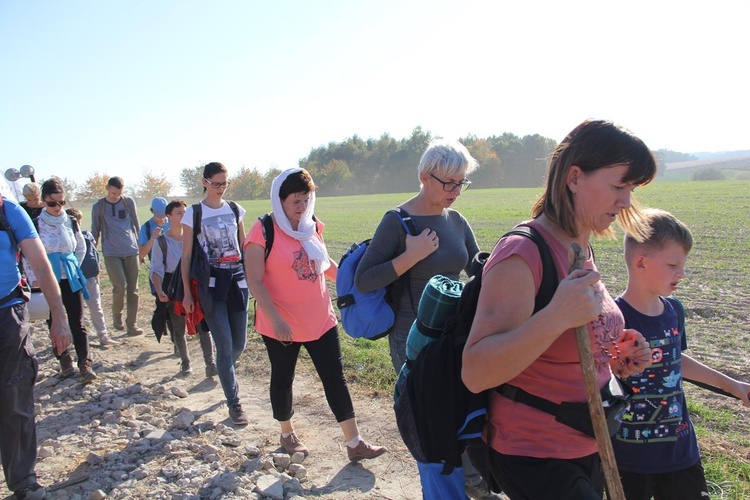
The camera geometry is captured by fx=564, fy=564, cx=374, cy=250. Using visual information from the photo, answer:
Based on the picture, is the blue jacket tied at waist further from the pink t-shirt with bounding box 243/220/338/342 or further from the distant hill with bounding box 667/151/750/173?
the distant hill with bounding box 667/151/750/173

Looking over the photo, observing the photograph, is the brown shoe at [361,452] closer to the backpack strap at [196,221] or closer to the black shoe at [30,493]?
the black shoe at [30,493]

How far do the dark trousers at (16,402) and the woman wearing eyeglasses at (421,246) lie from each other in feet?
7.52

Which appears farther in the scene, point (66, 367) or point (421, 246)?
point (66, 367)

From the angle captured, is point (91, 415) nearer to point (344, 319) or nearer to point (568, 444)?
point (344, 319)

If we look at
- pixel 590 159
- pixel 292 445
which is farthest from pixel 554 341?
pixel 292 445

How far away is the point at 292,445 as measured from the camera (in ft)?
14.1

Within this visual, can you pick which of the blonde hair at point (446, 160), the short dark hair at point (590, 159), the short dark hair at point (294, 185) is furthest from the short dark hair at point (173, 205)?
the short dark hair at point (590, 159)

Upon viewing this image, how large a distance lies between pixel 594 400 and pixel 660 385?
1.00 meters

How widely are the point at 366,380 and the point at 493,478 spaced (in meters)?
3.70

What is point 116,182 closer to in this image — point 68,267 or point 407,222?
point 68,267

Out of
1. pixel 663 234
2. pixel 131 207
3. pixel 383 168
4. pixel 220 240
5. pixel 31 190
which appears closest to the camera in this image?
pixel 663 234

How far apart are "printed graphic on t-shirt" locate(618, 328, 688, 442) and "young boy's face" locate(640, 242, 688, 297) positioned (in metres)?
0.21

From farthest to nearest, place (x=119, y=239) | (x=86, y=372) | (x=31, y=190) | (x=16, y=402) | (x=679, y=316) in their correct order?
Answer: (x=119, y=239) < (x=31, y=190) < (x=86, y=372) < (x=16, y=402) < (x=679, y=316)

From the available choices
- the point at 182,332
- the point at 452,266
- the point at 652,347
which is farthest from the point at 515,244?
the point at 182,332
